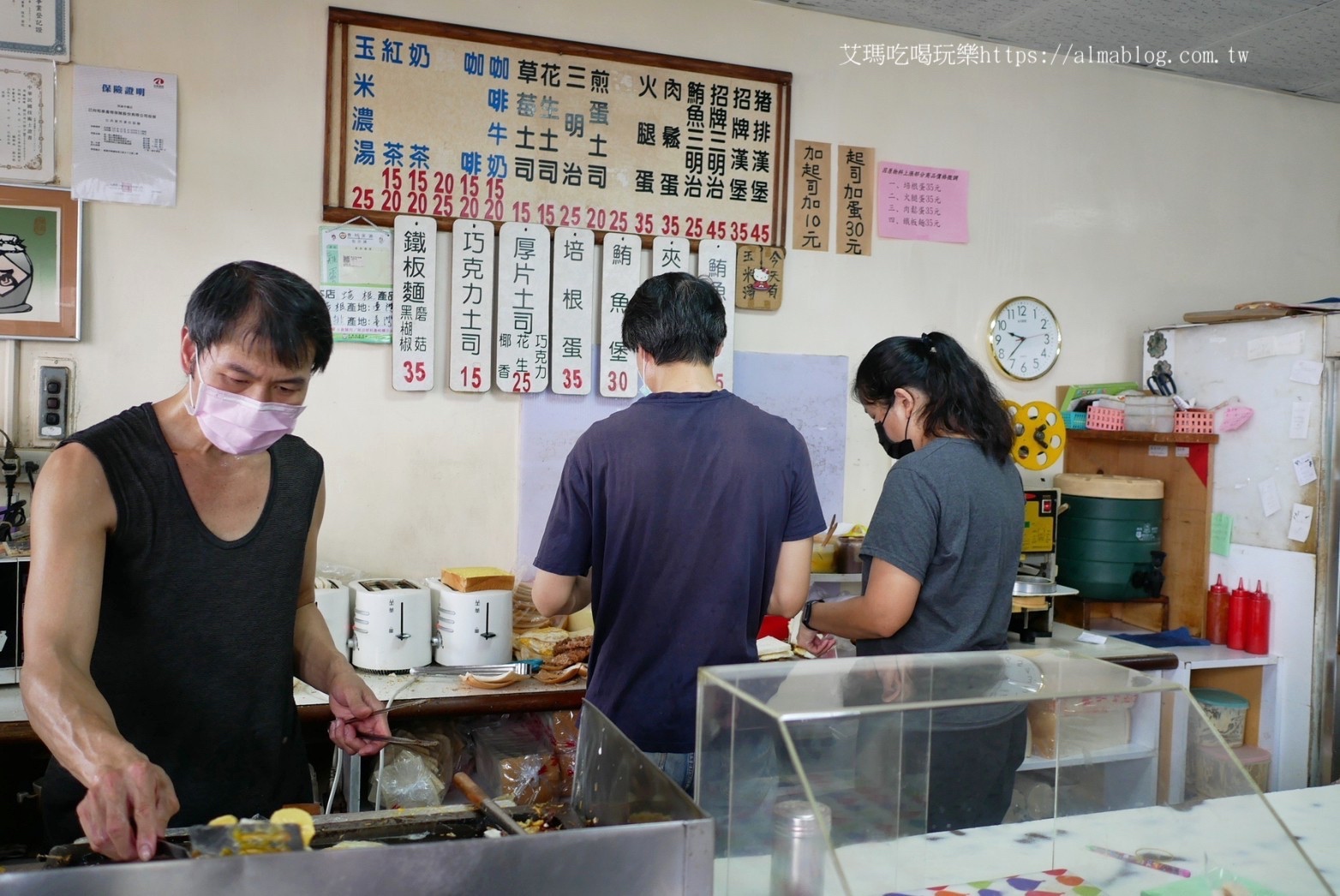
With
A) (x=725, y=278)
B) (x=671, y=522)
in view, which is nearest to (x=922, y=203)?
(x=725, y=278)

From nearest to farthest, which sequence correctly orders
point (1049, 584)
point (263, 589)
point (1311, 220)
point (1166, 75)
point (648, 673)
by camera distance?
point (263, 589), point (648, 673), point (1049, 584), point (1166, 75), point (1311, 220)

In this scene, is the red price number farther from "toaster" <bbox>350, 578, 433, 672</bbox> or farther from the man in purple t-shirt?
the man in purple t-shirt

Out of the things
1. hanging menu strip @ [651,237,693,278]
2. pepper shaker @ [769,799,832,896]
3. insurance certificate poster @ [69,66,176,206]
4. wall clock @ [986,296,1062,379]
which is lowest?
pepper shaker @ [769,799,832,896]

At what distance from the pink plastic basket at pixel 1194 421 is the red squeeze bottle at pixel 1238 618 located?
595 mm

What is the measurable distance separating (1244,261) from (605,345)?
9.46ft

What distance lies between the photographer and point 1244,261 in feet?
14.6

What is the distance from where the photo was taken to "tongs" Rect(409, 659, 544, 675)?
2.94 m

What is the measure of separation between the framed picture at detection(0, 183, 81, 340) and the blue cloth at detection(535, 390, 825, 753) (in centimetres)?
188

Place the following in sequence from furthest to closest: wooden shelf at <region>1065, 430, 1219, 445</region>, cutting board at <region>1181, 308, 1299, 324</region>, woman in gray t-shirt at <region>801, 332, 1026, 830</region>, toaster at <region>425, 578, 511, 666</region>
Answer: wooden shelf at <region>1065, 430, 1219, 445</region>, cutting board at <region>1181, 308, 1299, 324</region>, toaster at <region>425, 578, 511, 666</region>, woman in gray t-shirt at <region>801, 332, 1026, 830</region>

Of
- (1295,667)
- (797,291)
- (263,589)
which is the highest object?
(797,291)

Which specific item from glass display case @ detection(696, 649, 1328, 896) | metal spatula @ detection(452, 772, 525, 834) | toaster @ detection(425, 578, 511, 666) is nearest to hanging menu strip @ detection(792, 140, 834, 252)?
toaster @ detection(425, 578, 511, 666)

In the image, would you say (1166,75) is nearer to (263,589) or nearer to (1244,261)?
(1244,261)

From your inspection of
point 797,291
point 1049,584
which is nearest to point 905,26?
point 797,291

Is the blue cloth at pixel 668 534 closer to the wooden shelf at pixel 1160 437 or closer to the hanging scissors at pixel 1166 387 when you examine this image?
the wooden shelf at pixel 1160 437
